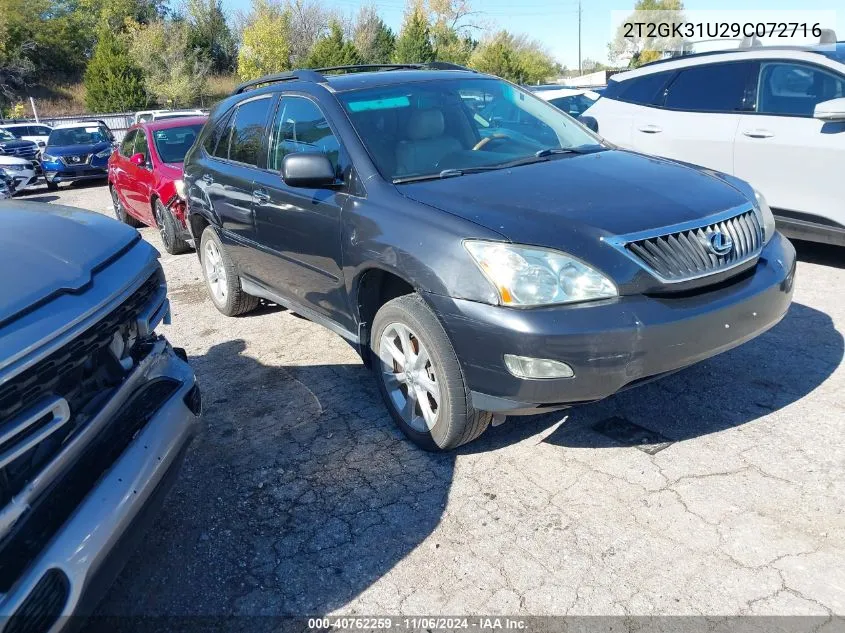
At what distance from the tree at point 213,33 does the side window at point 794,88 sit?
51916 mm

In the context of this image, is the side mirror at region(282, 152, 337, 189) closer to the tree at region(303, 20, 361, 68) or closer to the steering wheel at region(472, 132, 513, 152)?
the steering wheel at region(472, 132, 513, 152)

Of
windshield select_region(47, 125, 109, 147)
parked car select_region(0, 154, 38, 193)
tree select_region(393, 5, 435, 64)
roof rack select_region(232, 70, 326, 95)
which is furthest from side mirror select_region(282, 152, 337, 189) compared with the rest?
tree select_region(393, 5, 435, 64)

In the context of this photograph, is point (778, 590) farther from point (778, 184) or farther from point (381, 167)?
point (778, 184)

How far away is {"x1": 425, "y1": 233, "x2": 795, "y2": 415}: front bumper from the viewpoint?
8.97 feet

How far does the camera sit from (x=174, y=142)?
28.6 ft

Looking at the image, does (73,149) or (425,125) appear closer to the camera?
(425,125)

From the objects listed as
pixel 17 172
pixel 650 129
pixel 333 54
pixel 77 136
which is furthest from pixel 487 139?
pixel 333 54

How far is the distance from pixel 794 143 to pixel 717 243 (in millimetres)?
3277

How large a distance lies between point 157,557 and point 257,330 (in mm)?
2760

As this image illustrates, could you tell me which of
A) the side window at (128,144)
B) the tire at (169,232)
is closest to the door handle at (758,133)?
the tire at (169,232)

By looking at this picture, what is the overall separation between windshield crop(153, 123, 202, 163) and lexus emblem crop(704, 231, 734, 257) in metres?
7.02

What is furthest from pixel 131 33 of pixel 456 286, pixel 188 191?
pixel 456 286

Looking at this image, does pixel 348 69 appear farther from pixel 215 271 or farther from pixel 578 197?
pixel 578 197

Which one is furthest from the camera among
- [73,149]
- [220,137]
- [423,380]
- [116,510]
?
[73,149]
